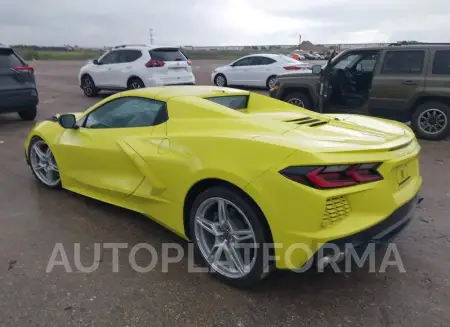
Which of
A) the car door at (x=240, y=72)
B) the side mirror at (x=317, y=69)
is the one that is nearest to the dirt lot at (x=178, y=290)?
the side mirror at (x=317, y=69)

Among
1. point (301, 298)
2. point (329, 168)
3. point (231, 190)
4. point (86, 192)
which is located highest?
point (329, 168)

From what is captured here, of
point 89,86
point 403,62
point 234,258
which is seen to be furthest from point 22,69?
point 234,258

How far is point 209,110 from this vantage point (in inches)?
130

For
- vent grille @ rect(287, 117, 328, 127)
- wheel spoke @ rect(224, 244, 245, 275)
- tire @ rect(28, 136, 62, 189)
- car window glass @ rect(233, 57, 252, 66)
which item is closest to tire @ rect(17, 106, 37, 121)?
tire @ rect(28, 136, 62, 189)

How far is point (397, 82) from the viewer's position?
7.67 meters

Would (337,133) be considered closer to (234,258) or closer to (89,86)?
(234,258)

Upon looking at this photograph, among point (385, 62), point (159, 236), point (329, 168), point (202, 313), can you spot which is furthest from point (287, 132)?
point (385, 62)

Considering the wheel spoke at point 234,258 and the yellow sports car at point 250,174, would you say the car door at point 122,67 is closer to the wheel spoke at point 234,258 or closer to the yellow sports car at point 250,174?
the yellow sports car at point 250,174

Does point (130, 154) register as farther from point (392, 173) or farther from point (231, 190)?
point (392, 173)

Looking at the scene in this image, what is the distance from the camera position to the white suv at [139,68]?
491 inches

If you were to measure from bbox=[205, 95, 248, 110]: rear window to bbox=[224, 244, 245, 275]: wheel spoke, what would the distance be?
136cm

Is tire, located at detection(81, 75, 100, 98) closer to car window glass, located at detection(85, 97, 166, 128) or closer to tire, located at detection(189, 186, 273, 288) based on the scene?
car window glass, located at detection(85, 97, 166, 128)

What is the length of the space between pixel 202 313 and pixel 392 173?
157 centimetres

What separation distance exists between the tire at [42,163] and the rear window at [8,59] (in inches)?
181
